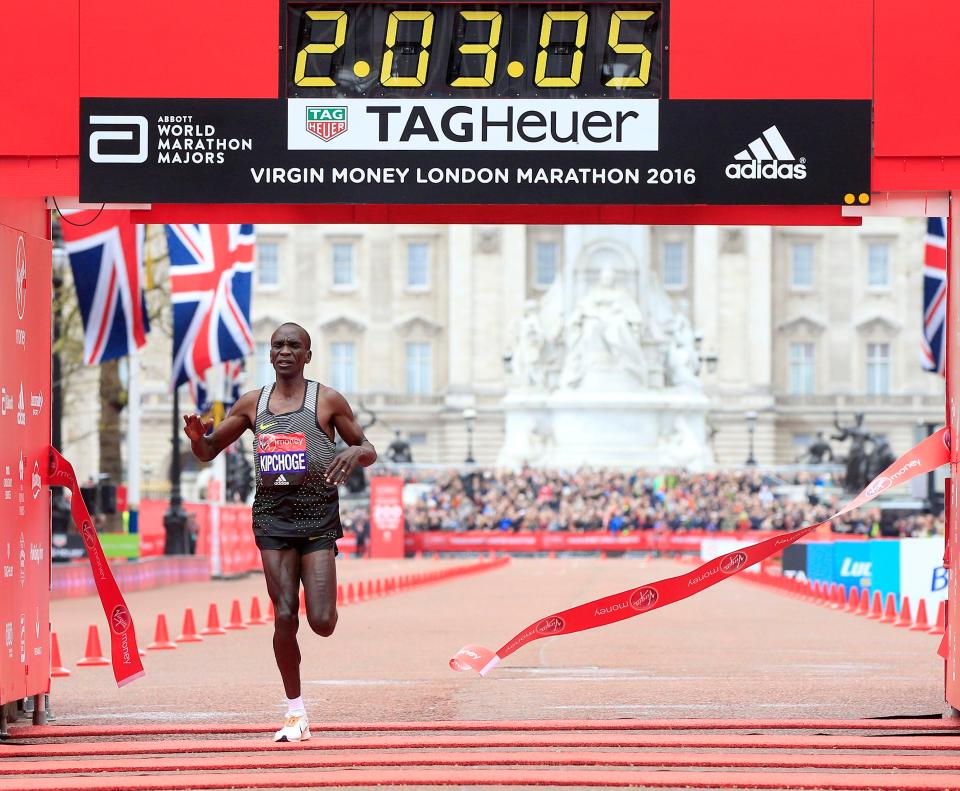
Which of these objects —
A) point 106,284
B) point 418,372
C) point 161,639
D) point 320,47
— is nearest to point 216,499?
point 106,284

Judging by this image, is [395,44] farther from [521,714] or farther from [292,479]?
[521,714]

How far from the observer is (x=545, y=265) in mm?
103000

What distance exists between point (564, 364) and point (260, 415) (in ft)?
234

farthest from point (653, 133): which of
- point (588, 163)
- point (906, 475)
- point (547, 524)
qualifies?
point (547, 524)

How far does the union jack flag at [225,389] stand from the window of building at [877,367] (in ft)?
211

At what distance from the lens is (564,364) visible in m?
82.2

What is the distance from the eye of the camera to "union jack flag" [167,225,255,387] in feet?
103

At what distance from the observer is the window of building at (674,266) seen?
103 meters

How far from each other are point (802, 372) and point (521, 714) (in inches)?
3615

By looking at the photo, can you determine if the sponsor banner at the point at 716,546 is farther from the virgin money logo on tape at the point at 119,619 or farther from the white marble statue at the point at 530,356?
the virgin money logo on tape at the point at 119,619

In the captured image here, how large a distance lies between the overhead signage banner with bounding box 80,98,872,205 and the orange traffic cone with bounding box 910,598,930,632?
45.8 feet

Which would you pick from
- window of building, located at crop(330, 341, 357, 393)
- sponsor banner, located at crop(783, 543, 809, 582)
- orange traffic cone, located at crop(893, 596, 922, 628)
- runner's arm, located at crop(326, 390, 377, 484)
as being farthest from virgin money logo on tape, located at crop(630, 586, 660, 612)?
window of building, located at crop(330, 341, 357, 393)

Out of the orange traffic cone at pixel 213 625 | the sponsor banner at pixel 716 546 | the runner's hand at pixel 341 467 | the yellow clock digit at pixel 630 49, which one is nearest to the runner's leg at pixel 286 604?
the runner's hand at pixel 341 467

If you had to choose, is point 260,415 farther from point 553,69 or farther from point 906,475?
point 906,475
